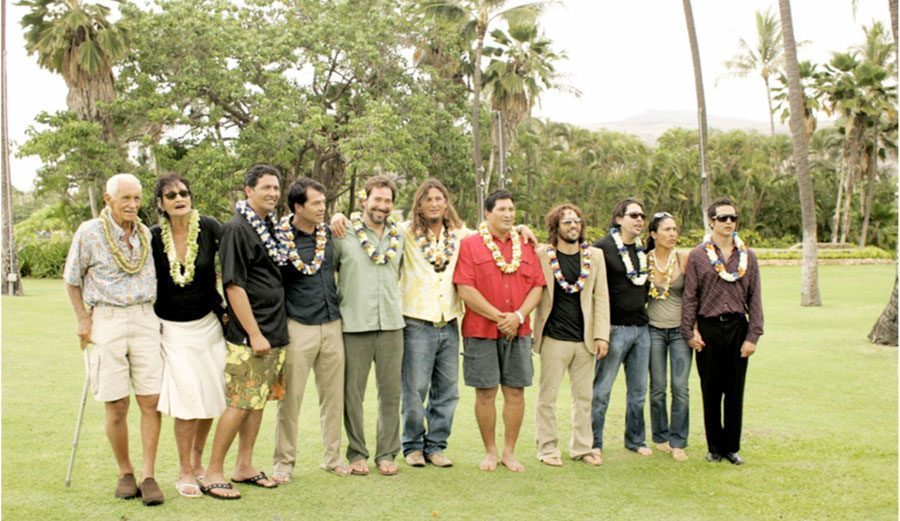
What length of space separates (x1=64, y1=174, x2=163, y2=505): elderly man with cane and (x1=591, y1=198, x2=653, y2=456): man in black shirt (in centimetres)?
288

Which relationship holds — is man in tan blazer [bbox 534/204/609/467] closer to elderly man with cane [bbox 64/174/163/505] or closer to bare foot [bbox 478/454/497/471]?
bare foot [bbox 478/454/497/471]

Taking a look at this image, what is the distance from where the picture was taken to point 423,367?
5570 millimetres

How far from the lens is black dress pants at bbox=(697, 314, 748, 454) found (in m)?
5.77

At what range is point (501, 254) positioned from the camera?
5.60 meters

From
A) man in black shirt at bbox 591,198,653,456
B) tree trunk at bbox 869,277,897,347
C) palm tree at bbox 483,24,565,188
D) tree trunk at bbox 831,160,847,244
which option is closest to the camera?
man in black shirt at bbox 591,198,653,456

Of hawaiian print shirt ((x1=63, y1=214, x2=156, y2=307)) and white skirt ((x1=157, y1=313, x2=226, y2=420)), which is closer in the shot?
hawaiian print shirt ((x1=63, y1=214, x2=156, y2=307))

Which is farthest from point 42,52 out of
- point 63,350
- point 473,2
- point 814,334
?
point 814,334

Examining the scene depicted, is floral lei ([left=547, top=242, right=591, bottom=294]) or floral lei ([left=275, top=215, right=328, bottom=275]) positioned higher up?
floral lei ([left=275, top=215, right=328, bottom=275])

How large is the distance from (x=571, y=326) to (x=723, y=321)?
3.31 feet

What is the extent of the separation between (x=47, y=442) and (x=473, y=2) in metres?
21.3

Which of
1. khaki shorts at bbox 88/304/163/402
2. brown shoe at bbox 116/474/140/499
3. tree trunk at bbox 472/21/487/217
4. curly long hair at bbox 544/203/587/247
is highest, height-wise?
tree trunk at bbox 472/21/487/217

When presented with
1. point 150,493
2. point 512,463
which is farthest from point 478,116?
point 150,493

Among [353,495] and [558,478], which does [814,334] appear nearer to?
[558,478]

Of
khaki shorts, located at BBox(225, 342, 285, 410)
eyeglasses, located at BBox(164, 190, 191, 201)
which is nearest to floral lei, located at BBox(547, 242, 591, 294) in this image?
khaki shorts, located at BBox(225, 342, 285, 410)
